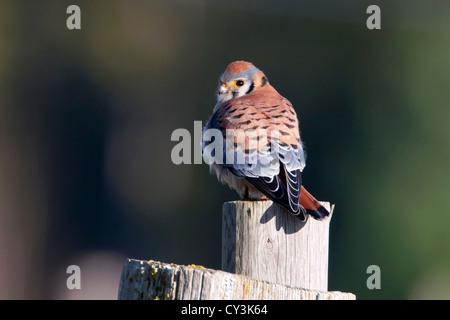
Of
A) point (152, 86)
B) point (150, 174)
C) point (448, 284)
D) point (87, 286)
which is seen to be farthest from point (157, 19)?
point (448, 284)

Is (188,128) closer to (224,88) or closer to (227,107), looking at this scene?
(224,88)

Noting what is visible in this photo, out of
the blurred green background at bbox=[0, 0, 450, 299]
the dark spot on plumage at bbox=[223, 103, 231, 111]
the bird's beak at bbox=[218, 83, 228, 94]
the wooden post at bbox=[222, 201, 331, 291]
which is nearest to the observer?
the wooden post at bbox=[222, 201, 331, 291]

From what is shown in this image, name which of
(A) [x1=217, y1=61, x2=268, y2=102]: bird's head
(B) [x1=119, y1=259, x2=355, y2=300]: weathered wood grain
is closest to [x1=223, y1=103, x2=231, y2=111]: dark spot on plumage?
(A) [x1=217, y1=61, x2=268, y2=102]: bird's head

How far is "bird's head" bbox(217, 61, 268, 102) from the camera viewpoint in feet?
12.9

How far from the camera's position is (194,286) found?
2018mm

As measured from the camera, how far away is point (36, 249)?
8047 millimetres

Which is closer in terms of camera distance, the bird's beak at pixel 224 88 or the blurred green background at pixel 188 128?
the bird's beak at pixel 224 88

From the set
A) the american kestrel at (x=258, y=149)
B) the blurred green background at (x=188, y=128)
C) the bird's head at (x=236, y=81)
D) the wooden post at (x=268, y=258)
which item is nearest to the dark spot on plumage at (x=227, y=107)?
the american kestrel at (x=258, y=149)

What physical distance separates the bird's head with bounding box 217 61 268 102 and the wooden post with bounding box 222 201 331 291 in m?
1.37

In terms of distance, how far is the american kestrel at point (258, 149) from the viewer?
3.09 metres

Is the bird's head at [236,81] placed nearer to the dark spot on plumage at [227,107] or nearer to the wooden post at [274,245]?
the dark spot on plumage at [227,107]

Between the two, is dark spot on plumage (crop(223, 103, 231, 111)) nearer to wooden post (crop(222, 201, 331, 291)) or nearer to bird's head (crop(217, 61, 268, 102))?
bird's head (crop(217, 61, 268, 102))

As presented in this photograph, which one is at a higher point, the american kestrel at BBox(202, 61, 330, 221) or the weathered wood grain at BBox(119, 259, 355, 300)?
the american kestrel at BBox(202, 61, 330, 221)

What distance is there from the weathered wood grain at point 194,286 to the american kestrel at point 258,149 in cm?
73
